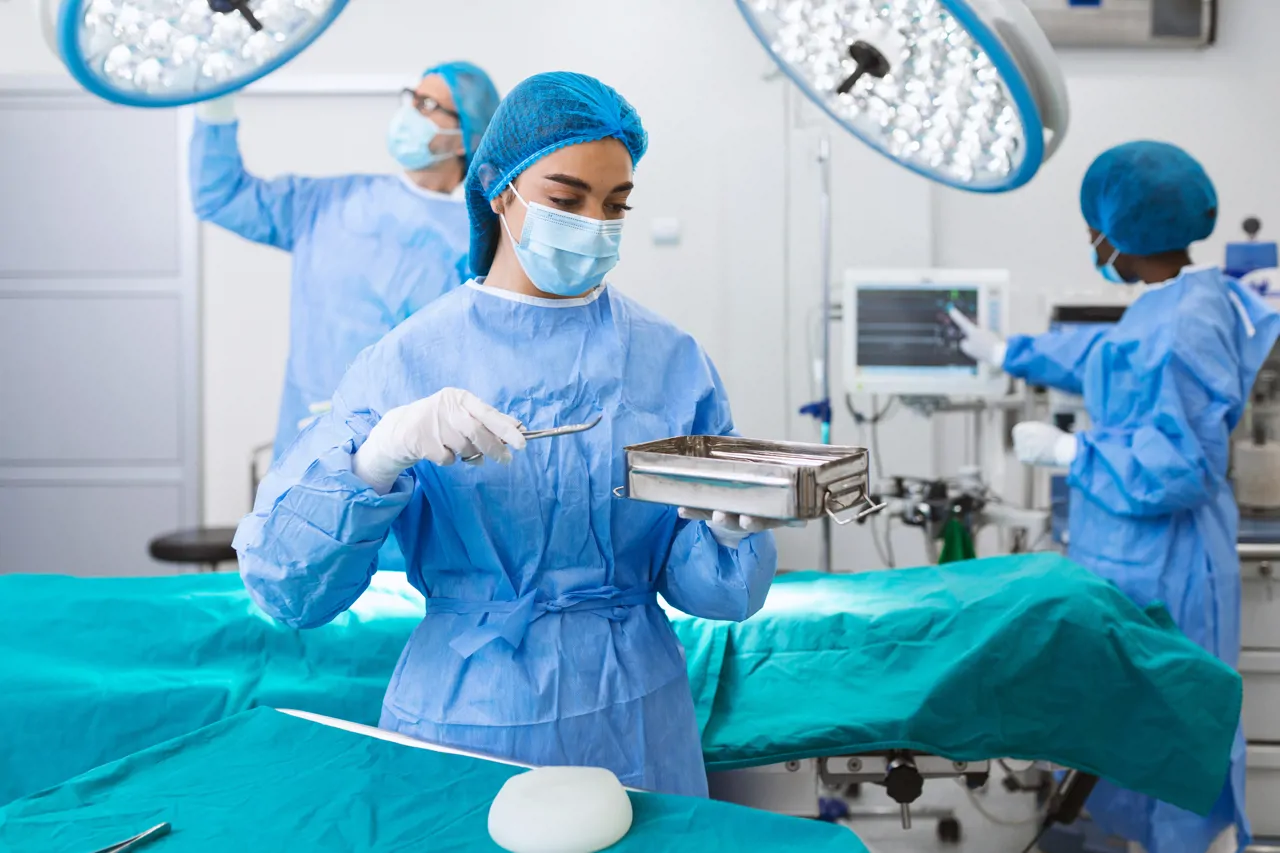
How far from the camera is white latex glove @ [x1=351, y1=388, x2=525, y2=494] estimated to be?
1022mm

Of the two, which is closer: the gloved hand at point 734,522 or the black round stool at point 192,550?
the gloved hand at point 734,522

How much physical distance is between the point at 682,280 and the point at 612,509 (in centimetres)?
273

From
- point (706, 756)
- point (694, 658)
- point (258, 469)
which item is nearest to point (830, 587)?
point (694, 658)

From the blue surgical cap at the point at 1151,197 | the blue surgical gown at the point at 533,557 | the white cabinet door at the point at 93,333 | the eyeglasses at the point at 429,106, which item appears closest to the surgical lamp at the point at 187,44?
the blue surgical gown at the point at 533,557

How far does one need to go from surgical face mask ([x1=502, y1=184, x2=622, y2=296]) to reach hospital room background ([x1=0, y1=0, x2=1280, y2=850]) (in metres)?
2.48

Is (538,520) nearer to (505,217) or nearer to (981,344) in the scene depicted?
(505,217)

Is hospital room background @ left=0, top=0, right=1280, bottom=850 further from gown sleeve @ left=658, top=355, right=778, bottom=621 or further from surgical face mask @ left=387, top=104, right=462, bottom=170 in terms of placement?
gown sleeve @ left=658, top=355, right=778, bottom=621

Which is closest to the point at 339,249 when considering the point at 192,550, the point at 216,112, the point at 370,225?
the point at 370,225

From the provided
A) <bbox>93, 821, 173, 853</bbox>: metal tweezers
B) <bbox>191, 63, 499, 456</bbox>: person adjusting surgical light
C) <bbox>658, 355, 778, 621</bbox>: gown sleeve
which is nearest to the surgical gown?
<bbox>191, 63, 499, 456</bbox>: person adjusting surgical light

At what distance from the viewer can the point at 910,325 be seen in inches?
109

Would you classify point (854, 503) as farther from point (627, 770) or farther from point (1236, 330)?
point (1236, 330)

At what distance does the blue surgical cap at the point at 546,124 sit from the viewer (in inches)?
45.1

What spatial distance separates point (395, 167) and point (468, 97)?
1.50m

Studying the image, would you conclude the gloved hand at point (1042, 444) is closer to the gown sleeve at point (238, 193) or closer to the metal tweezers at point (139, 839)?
the gown sleeve at point (238, 193)
